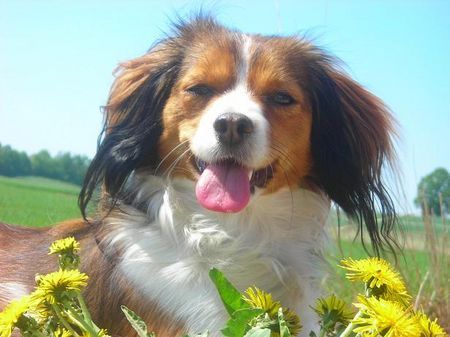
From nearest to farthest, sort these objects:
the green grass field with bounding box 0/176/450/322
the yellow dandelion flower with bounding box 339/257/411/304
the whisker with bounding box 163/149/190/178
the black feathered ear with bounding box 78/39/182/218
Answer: the yellow dandelion flower with bounding box 339/257/411/304, the whisker with bounding box 163/149/190/178, the black feathered ear with bounding box 78/39/182/218, the green grass field with bounding box 0/176/450/322

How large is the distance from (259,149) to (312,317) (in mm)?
938

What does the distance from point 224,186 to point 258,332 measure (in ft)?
5.24

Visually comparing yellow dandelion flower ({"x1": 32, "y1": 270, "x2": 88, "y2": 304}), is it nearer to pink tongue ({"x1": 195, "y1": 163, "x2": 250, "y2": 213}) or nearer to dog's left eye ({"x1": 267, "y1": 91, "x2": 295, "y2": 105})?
pink tongue ({"x1": 195, "y1": 163, "x2": 250, "y2": 213})

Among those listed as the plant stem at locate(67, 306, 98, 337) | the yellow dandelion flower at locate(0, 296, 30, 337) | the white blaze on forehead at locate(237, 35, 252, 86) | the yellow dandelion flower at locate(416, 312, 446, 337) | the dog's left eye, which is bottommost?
the plant stem at locate(67, 306, 98, 337)

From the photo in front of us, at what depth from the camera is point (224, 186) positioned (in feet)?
9.96

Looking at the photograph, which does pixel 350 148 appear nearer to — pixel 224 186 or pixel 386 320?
pixel 224 186

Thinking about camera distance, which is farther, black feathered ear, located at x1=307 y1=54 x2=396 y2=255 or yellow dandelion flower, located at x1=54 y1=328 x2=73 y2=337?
black feathered ear, located at x1=307 y1=54 x2=396 y2=255

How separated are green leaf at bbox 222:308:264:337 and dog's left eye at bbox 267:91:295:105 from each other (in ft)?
5.73

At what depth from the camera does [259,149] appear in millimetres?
2951

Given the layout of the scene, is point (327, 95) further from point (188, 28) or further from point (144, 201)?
point (144, 201)

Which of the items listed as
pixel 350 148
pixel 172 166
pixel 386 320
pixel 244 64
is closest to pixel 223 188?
pixel 172 166

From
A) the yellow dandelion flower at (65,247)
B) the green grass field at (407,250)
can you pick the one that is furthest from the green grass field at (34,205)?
the yellow dandelion flower at (65,247)

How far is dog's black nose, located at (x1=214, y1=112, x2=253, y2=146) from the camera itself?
2.86 meters

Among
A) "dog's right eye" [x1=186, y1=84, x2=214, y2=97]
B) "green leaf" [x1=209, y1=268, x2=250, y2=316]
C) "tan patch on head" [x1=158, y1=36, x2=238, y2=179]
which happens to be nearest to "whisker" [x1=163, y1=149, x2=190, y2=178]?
"tan patch on head" [x1=158, y1=36, x2=238, y2=179]
